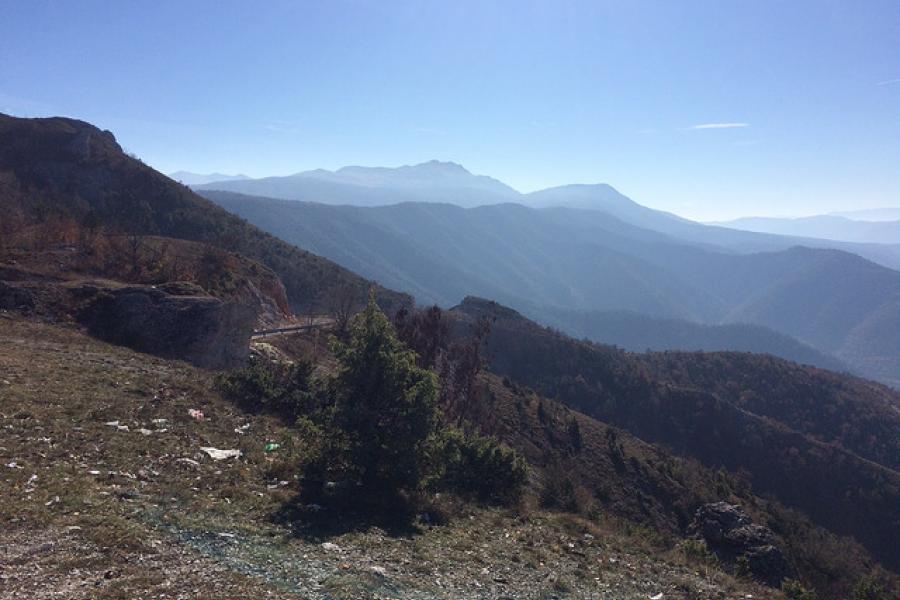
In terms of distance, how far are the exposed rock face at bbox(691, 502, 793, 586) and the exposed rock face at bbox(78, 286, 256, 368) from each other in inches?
715

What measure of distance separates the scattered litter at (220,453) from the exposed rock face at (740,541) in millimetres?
12945

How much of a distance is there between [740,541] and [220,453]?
14219 millimetres

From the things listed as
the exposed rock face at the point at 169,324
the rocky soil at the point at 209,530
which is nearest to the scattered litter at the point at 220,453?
the rocky soil at the point at 209,530

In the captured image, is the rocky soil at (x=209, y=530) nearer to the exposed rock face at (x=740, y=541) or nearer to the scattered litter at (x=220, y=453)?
the scattered litter at (x=220, y=453)

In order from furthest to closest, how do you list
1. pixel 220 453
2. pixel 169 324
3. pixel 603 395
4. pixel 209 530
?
pixel 603 395, pixel 169 324, pixel 220 453, pixel 209 530

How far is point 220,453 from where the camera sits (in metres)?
12.0

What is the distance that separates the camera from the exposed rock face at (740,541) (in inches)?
553

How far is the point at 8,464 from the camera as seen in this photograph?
8.95 meters

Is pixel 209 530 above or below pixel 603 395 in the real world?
above

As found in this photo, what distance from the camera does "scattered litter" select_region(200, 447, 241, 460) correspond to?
11.8 meters

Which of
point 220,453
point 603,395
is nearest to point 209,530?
point 220,453

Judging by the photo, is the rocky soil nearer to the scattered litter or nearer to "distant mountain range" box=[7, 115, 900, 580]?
the scattered litter

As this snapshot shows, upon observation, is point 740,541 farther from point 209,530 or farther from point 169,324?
point 169,324

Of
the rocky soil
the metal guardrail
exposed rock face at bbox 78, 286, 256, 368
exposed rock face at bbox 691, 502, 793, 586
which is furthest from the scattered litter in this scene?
the metal guardrail
